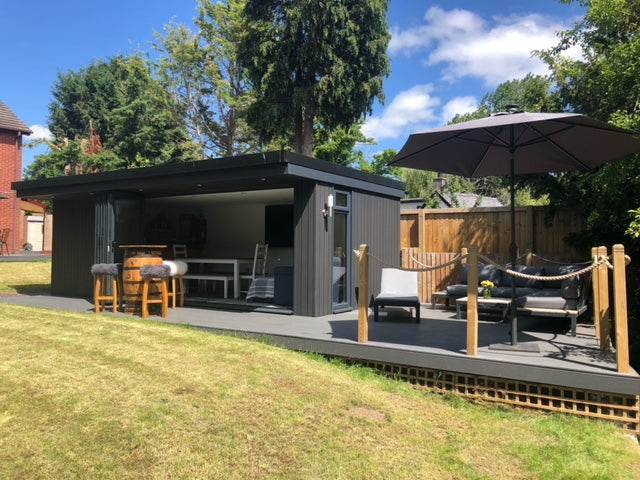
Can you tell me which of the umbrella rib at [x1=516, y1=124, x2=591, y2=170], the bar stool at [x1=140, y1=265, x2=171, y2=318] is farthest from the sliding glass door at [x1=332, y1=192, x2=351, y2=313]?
the umbrella rib at [x1=516, y1=124, x2=591, y2=170]

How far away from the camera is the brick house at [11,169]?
72.2ft

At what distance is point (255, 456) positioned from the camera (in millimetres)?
2982

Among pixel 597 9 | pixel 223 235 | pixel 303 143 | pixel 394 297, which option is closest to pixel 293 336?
pixel 394 297

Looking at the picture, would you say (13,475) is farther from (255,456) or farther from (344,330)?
(344,330)

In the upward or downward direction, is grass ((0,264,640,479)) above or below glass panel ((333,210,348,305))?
below

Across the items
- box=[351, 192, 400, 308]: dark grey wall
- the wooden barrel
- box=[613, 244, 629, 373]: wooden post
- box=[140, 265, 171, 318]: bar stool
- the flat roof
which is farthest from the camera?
box=[351, 192, 400, 308]: dark grey wall

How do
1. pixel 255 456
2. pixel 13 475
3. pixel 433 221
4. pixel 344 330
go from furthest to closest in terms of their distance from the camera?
1. pixel 433 221
2. pixel 344 330
3. pixel 255 456
4. pixel 13 475

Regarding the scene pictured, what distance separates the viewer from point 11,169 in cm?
2272

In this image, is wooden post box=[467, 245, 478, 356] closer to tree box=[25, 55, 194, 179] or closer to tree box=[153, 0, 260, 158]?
tree box=[153, 0, 260, 158]

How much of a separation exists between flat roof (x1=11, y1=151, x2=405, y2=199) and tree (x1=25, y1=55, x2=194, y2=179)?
13612 millimetres

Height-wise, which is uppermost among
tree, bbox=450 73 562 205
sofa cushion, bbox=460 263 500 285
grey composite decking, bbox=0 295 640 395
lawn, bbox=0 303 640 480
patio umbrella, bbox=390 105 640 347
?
tree, bbox=450 73 562 205

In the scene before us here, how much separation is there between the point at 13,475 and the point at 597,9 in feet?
28.1

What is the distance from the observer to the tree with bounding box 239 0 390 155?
56.3 ft

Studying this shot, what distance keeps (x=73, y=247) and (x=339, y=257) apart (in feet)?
20.4
